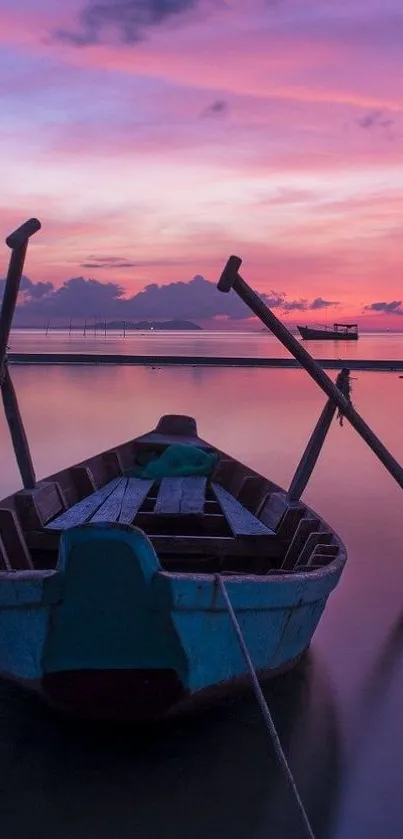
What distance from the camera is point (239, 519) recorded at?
852cm

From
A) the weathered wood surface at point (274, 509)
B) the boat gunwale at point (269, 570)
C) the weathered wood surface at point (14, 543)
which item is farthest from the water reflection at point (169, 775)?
the weathered wood surface at point (274, 509)

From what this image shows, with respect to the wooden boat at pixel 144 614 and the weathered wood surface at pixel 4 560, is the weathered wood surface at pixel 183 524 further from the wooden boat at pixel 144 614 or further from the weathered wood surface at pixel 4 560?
the weathered wood surface at pixel 4 560

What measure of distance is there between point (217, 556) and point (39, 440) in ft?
55.0

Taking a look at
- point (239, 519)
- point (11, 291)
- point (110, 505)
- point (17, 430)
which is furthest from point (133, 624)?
point (11, 291)

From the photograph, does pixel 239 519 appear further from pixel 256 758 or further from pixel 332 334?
pixel 332 334

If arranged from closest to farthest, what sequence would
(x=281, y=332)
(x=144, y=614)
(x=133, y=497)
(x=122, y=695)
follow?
1. (x=144, y=614)
2. (x=122, y=695)
3. (x=281, y=332)
4. (x=133, y=497)

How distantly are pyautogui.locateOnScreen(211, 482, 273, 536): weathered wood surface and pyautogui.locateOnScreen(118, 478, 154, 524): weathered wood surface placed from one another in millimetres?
859

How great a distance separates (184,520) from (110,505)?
1.00 m

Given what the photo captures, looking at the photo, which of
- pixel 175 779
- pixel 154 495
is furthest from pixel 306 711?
pixel 154 495

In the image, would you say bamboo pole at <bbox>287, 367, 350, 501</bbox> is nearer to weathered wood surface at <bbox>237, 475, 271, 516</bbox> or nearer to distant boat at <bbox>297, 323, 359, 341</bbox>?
weathered wood surface at <bbox>237, 475, 271, 516</bbox>

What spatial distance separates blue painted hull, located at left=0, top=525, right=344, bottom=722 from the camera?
4.92 metres

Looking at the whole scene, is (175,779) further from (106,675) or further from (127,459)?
(127,459)

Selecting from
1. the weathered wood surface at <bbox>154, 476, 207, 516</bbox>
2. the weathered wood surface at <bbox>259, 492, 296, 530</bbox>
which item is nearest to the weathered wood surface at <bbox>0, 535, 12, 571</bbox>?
the weathered wood surface at <bbox>154, 476, 207, 516</bbox>

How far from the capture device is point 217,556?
7766 mm
